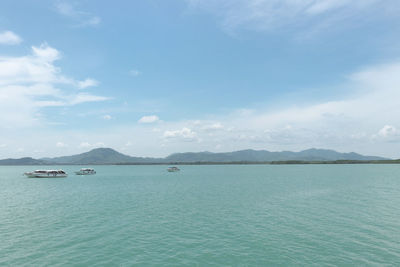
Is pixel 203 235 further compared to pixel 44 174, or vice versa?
pixel 44 174

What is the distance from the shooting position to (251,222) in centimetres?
4531

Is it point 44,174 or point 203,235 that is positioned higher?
point 44,174

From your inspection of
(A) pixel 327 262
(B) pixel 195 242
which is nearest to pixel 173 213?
(B) pixel 195 242

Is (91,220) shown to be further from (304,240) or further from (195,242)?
(304,240)

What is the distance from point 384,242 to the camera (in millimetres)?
33969

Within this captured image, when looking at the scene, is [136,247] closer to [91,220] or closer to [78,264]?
[78,264]

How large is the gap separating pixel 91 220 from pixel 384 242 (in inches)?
1993

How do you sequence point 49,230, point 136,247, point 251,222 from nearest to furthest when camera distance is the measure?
point 136,247 → point 49,230 → point 251,222

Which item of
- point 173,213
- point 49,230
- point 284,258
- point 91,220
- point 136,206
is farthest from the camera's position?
point 136,206

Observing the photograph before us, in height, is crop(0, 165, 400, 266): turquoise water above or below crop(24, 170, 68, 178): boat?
below

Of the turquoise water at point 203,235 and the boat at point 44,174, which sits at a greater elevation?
the boat at point 44,174

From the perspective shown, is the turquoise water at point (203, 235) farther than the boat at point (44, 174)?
No

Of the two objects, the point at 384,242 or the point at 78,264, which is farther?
the point at 384,242

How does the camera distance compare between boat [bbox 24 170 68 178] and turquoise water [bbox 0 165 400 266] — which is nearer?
turquoise water [bbox 0 165 400 266]
